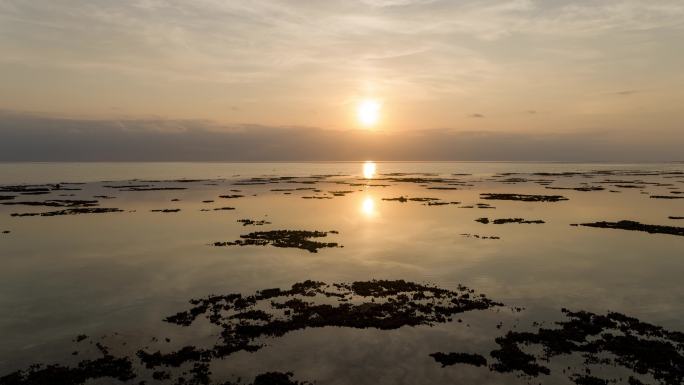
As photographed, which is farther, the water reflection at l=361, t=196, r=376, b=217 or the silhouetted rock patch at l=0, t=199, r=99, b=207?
the silhouetted rock patch at l=0, t=199, r=99, b=207

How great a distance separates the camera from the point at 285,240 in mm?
39938

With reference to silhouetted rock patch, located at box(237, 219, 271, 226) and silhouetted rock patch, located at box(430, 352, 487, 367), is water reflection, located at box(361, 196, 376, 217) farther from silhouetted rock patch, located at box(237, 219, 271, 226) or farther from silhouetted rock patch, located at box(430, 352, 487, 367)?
silhouetted rock patch, located at box(430, 352, 487, 367)

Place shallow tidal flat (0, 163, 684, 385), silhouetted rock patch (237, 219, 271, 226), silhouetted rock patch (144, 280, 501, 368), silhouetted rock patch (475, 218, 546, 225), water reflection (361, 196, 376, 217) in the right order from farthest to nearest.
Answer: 1. water reflection (361, 196, 376, 217)
2. silhouetted rock patch (475, 218, 546, 225)
3. silhouetted rock patch (237, 219, 271, 226)
4. silhouetted rock patch (144, 280, 501, 368)
5. shallow tidal flat (0, 163, 684, 385)

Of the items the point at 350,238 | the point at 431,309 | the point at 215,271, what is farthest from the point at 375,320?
the point at 350,238

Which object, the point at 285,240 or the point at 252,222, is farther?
the point at 252,222

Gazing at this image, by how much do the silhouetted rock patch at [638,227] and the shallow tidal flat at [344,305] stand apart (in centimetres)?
42

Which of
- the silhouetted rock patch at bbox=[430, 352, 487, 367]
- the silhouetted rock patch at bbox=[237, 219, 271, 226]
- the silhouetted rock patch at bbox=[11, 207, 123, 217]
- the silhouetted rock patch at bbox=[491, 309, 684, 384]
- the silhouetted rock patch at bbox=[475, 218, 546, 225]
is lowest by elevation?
the silhouetted rock patch at bbox=[430, 352, 487, 367]

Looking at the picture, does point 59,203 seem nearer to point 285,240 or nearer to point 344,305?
point 285,240

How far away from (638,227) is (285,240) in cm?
3643

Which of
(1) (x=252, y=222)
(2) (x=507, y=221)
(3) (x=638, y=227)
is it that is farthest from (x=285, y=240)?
(3) (x=638, y=227)

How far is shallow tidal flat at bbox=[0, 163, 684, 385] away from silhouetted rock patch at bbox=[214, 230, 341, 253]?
0.82 feet

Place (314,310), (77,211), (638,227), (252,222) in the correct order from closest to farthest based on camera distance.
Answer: (314,310) → (638,227) → (252,222) → (77,211)

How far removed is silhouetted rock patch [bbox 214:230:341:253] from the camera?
124 ft

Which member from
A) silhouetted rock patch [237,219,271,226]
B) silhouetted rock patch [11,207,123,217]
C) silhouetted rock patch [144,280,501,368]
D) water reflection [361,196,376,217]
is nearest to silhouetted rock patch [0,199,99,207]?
silhouetted rock patch [11,207,123,217]
